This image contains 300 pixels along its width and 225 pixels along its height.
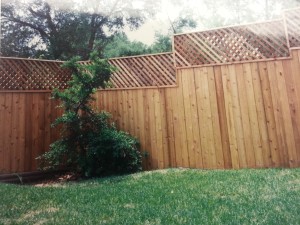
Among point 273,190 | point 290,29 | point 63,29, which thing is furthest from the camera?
point 63,29

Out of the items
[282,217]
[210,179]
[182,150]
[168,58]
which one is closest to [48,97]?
[168,58]

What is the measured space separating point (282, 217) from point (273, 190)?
45.7 inches

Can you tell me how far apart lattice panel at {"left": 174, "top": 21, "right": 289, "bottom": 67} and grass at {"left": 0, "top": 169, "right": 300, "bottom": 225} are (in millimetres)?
2648

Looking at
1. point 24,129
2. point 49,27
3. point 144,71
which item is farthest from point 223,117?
point 49,27

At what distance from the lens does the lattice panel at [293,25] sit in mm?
6129

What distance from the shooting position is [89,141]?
7301mm

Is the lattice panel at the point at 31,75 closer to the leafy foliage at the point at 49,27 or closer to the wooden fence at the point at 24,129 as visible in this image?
the wooden fence at the point at 24,129

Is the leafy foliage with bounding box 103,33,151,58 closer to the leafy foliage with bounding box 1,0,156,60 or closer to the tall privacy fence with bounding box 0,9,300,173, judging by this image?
the leafy foliage with bounding box 1,0,156,60

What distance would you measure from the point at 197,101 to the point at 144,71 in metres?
1.96

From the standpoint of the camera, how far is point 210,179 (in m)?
5.33

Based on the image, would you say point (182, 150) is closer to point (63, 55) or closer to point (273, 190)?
point (273, 190)

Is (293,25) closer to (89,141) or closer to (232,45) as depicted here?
(232,45)

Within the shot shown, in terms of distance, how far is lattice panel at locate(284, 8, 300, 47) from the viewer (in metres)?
6.13

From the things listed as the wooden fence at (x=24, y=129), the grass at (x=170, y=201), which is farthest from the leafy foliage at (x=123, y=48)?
the grass at (x=170, y=201)
